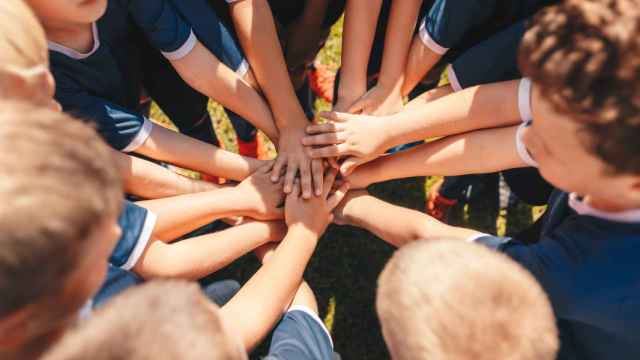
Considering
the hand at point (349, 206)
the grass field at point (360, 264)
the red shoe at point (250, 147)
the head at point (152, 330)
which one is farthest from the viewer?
the red shoe at point (250, 147)

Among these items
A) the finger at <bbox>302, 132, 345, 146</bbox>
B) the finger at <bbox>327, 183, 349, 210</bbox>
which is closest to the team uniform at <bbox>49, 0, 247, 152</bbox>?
the finger at <bbox>302, 132, 345, 146</bbox>

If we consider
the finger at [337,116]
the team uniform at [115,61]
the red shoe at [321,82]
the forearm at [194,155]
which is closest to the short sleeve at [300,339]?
the forearm at [194,155]

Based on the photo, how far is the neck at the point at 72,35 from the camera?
1.54 metres

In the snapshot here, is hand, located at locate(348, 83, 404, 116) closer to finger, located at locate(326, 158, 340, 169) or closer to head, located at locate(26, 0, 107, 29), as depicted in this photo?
finger, located at locate(326, 158, 340, 169)

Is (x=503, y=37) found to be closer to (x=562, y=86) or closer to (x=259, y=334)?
(x=562, y=86)

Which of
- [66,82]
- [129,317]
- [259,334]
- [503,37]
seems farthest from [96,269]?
[503,37]

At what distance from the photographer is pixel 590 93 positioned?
1028 millimetres

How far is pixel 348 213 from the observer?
1.96m

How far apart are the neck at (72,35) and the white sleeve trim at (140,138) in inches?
11.9

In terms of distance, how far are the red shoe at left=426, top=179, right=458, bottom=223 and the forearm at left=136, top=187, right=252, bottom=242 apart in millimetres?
1040

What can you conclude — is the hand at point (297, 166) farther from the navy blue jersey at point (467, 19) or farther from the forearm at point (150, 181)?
the navy blue jersey at point (467, 19)

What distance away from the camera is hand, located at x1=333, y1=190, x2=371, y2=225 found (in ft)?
6.37

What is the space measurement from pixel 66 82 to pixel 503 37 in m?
1.44

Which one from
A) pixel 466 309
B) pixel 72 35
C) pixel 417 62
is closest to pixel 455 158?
pixel 417 62
